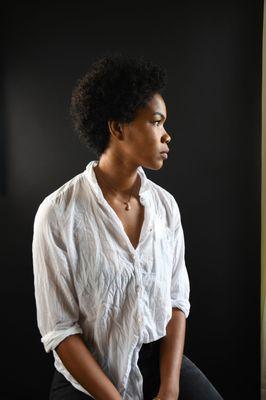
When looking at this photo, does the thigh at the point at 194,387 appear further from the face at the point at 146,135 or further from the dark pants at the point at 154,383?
the face at the point at 146,135

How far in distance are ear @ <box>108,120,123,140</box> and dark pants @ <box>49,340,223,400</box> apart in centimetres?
59

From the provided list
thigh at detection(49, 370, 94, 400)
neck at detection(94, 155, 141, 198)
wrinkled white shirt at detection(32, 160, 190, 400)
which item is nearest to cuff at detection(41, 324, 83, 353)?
wrinkled white shirt at detection(32, 160, 190, 400)

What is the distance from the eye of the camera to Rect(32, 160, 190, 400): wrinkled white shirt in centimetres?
119

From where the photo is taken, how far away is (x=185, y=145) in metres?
1.84

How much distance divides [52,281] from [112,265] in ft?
0.53

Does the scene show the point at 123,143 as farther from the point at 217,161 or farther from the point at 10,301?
the point at 10,301

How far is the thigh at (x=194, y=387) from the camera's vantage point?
4.16ft

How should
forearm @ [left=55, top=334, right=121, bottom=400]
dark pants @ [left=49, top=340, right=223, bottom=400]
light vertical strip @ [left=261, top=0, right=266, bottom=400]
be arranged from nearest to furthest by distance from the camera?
forearm @ [left=55, top=334, right=121, bottom=400] < dark pants @ [left=49, top=340, right=223, bottom=400] < light vertical strip @ [left=261, top=0, right=266, bottom=400]

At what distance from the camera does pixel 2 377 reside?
1965 millimetres

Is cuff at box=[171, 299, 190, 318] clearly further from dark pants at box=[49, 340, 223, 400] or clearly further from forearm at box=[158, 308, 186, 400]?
dark pants at box=[49, 340, 223, 400]

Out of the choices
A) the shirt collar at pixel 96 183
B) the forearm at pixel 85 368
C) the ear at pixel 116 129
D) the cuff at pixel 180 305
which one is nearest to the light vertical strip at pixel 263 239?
the cuff at pixel 180 305

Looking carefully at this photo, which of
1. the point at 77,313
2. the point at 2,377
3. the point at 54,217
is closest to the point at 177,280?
the point at 77,313

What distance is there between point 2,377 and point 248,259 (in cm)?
115

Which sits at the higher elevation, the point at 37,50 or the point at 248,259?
the point at 37,50
